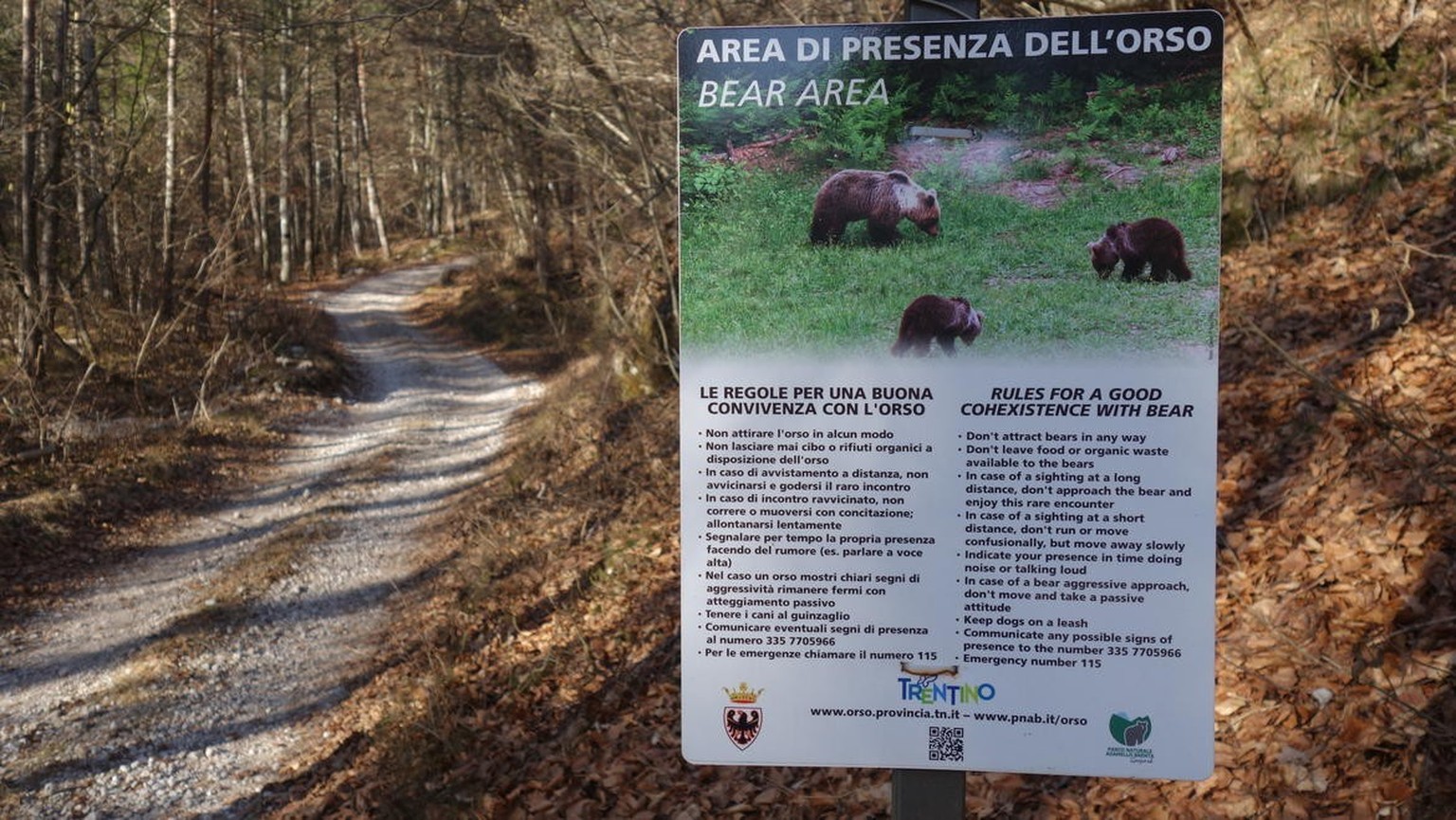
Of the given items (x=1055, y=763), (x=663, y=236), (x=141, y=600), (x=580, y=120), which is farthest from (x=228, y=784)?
(x=580, y=120)

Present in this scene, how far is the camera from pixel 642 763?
6172 millimetres

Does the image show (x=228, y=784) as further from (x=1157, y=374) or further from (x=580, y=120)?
(x=580, y=120)

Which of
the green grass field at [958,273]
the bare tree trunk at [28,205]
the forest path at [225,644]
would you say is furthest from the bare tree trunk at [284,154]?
the green grass field at [958,273]

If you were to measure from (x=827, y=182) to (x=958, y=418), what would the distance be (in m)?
0.62

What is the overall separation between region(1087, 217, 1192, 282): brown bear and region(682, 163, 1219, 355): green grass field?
0.8 inches

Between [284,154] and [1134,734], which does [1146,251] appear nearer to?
[1134,734]

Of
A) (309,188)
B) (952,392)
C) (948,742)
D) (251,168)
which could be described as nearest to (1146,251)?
(952,392)

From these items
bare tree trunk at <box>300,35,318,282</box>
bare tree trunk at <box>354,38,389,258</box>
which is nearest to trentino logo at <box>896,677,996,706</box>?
bare tree trunk at <box>300,35,318,282</box>

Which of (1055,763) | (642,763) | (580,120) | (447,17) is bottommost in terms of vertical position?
(642,763)

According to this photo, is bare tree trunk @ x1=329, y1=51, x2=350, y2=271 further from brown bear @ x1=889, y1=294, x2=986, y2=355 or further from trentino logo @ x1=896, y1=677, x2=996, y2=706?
trentino logo @ x1=896, y1=677, x2=996, y2=706

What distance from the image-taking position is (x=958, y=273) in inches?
97.7

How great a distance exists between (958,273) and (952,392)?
28cm

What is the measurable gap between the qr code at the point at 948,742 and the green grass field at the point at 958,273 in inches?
34.5

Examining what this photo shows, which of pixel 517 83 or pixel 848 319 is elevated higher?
pixel 517 83
